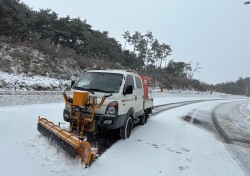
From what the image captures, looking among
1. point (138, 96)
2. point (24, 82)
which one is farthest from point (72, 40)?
point (138, 96)

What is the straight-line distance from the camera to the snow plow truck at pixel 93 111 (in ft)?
18.9

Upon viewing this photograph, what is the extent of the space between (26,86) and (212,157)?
52.4ft

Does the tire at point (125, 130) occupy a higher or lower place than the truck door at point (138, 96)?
lower

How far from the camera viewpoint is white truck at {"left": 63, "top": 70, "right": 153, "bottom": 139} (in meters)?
7.25

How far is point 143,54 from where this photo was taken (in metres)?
70.2

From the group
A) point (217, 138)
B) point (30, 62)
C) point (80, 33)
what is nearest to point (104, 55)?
point (80, 33)

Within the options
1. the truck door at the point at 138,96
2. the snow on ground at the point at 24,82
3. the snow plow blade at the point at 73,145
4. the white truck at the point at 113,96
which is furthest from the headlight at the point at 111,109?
the snow on ground at the point at 24,82

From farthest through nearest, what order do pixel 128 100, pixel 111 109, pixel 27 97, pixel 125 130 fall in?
pixel 27 97 → pixel 128 100 → pixel 125 130 → pixel 111 109

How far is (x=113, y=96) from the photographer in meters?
7.44

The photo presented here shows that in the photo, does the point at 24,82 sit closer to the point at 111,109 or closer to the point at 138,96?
the point at 138,96

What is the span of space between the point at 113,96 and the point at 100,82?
1005mm

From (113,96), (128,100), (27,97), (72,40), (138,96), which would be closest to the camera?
(113,96)

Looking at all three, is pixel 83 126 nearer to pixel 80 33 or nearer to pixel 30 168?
pixel 30 168

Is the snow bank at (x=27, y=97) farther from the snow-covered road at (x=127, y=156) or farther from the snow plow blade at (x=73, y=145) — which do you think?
the snow plow blade at (x=73, y=145)
